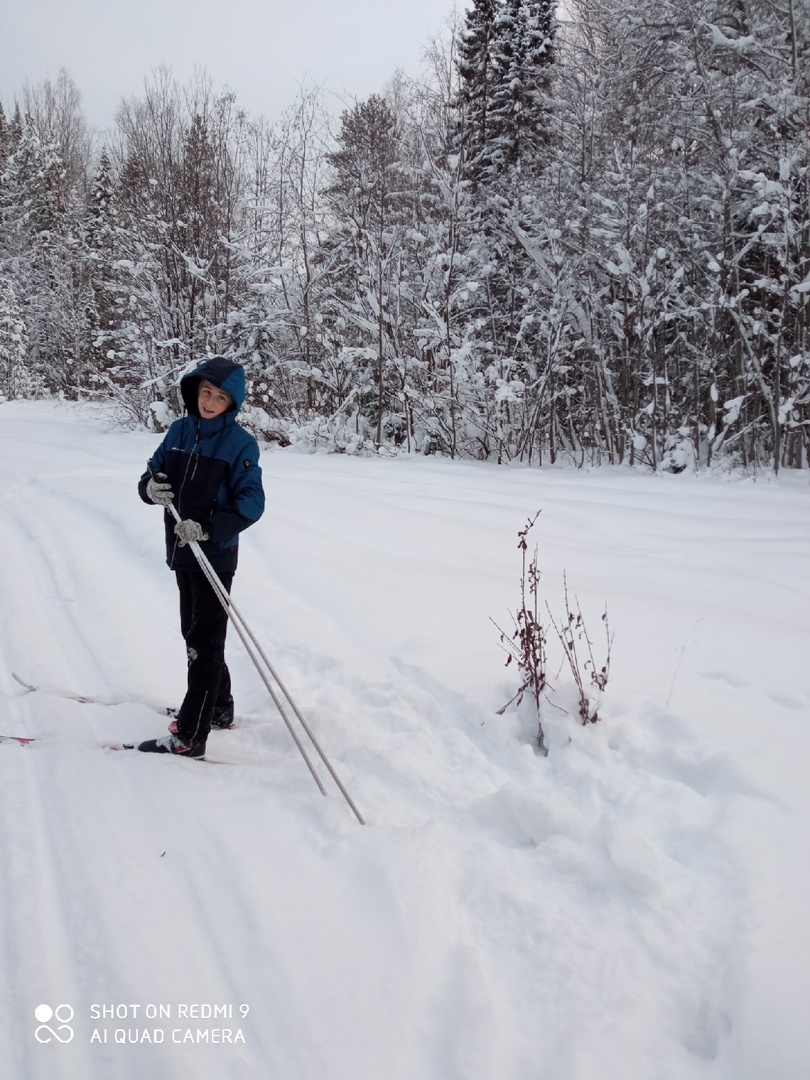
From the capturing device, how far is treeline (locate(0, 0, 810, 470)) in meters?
9.88

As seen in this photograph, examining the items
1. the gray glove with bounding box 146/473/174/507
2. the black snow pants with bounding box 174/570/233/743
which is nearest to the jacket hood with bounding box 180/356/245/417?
the gray glove with bounding box 146/473/174/507

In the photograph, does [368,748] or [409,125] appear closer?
[368,748]

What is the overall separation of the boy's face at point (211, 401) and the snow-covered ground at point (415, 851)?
156cm

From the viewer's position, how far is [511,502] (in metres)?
8.40

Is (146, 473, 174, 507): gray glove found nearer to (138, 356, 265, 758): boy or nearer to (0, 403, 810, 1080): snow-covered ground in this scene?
(138, 356, 265, 758): boy

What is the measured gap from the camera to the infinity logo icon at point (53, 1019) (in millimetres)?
1832

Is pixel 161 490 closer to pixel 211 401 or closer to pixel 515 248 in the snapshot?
pixel 211 401

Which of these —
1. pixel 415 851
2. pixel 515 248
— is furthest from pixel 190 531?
pixel 515 248

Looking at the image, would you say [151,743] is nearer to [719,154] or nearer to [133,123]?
[719,154]

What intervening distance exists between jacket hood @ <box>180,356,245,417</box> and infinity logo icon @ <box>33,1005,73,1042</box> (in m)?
2.24

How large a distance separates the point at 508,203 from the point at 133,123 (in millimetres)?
10512

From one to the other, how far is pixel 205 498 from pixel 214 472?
125 mm

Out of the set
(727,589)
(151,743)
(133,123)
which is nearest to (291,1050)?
(151,743)

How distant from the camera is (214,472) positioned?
3.05m
